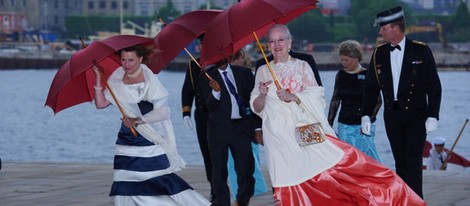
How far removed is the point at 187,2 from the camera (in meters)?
173

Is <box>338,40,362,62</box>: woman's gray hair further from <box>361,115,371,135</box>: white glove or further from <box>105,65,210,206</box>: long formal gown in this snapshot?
<box>105,65,210,206</box>: long formal gown

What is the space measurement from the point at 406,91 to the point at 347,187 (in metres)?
1.61

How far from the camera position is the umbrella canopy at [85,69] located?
9.79 m

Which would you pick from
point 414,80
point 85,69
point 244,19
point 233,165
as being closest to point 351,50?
point 233,165

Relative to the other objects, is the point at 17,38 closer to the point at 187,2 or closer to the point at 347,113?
the point at 187,2

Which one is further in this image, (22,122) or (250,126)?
(22,122)

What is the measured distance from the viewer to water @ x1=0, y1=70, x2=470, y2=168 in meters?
46.8

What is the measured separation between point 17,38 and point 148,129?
155467 millimetres

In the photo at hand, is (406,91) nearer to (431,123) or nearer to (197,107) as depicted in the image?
(431,123)

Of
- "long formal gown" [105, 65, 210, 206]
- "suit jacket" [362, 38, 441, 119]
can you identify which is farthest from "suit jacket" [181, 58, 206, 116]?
"long formal gown" [105, 65, 210, 206]

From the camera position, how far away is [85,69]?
32.0 ft

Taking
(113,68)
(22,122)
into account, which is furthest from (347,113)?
(22,122)

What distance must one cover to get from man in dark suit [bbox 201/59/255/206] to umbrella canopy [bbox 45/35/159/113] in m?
1.02

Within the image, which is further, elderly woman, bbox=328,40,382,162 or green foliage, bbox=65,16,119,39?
green foliage, bbox=65,16,119,39
